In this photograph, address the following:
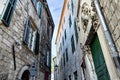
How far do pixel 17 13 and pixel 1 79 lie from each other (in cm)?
280

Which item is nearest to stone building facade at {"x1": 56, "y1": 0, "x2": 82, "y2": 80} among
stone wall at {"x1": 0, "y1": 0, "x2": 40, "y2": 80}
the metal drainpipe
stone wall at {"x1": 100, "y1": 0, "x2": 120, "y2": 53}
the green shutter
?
the green shutter

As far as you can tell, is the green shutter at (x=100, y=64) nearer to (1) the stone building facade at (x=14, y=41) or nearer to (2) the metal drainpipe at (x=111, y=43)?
(2) the metal drainpipe at (x=111, y=43)

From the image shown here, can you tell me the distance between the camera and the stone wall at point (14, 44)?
4141 millimetres

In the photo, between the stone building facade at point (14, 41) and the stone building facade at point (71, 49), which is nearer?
the stone building facade at point (14, 41)

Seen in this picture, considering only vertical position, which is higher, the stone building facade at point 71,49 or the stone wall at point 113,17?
the stone building facade at point 71,49

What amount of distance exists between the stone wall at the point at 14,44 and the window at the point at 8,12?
7.1 inches

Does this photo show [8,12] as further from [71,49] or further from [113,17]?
[71,49]

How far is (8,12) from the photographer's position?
4508 mm

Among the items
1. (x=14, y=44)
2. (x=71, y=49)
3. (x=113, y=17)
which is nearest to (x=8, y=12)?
(x=14, y=44)

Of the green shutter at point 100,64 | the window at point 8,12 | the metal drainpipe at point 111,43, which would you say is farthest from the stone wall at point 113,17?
the window at point 8,12

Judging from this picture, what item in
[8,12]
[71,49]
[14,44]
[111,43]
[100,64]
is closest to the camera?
[111,43]

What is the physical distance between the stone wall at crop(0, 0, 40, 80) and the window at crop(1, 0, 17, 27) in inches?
7.1

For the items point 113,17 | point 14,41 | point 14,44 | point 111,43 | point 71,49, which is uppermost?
point 71,49

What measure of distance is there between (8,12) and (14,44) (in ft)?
4.08
